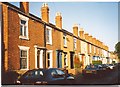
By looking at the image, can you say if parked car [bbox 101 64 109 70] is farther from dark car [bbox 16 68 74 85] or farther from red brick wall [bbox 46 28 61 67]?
red brick wall [bbox 46 28 61 67]

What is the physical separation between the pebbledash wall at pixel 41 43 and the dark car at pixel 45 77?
26cm

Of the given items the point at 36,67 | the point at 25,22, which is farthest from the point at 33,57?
the point at 25,22

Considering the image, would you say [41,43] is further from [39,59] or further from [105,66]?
[105,66]

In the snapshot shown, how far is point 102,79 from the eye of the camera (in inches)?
395

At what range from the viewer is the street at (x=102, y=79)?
997cm

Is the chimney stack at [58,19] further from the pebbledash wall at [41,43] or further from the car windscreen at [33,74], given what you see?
the car windscreen at [33,74]

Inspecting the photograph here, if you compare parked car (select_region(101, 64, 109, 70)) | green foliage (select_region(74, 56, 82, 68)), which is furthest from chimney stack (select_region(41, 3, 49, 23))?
parked car (select_region(101, 64, 109, 70))

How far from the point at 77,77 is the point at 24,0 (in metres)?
3.52

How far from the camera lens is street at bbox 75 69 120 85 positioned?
392 inches

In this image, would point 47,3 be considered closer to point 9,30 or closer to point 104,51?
point 9,30

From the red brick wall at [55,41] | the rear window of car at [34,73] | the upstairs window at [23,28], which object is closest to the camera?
the rear window of car at [34,73]

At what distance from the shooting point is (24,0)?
384 inches

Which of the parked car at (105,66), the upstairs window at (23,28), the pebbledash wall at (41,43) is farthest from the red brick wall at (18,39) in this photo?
the parked car at (105,66)

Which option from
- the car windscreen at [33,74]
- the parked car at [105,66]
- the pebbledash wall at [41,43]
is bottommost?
the car windscreen at [33,74]
